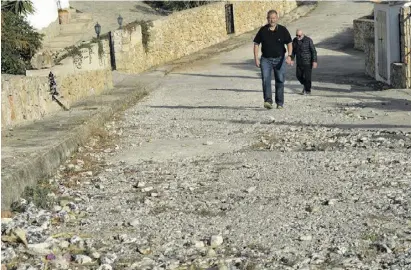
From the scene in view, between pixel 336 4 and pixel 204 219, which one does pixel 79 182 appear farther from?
pixel 336 4

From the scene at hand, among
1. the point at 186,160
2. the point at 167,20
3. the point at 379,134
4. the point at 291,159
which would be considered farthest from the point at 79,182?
the point at 167,20

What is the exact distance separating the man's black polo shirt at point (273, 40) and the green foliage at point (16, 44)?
18.6 feet

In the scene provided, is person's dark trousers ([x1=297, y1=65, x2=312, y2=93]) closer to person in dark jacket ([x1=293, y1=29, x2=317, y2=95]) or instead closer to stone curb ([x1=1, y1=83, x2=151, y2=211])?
person in dark jacket ([x1=293, y1=29, x2=317, y2=95])

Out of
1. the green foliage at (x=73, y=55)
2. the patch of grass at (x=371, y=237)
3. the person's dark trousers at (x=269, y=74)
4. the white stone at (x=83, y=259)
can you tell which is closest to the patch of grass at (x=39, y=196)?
the white stone at (x=83, y=259)

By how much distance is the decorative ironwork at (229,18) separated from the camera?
1512 inches

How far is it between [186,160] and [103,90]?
9927mm

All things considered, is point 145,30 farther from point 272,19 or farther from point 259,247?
point 259,247

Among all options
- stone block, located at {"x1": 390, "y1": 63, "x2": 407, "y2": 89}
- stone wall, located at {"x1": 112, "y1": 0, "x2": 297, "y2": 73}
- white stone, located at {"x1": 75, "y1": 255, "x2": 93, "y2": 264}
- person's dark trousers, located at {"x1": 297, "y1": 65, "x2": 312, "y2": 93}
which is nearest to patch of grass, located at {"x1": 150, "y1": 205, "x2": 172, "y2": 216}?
white stone, located at {"x1": 75, "y1": 255, "x2": 93, "y2": 264}

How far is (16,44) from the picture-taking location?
1955 centimetres

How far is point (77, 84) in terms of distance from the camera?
17.1 meters

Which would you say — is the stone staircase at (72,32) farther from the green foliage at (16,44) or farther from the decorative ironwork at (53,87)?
the decorative ironwork at (53,87)

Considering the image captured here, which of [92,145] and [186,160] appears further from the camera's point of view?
[92,145]

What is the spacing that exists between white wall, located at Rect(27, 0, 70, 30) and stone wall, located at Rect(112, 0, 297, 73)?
87.4 inches

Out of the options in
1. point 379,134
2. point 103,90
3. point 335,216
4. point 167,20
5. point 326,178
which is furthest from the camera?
point 167,20
